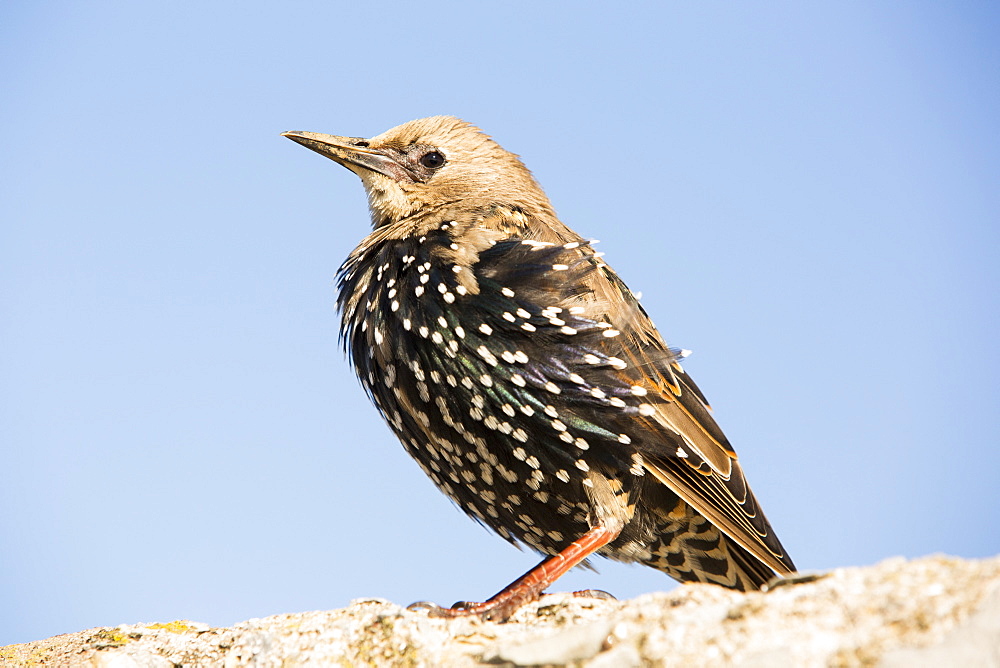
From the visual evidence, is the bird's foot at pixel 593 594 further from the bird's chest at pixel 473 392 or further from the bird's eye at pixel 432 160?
the bird's eye at pixel 432 160

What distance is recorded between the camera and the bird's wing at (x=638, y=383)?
3.95m

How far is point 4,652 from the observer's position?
144 inches

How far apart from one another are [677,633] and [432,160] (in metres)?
3.51

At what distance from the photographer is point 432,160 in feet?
17.1

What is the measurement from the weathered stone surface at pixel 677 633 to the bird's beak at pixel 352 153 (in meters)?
2.70

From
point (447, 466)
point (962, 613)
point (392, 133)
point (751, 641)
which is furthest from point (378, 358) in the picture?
point (962, 613)

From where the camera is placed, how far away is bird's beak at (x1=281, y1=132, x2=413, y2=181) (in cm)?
517

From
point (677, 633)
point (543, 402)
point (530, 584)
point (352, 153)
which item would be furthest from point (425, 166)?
point (677, 633)

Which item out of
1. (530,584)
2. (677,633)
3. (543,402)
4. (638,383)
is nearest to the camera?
(677,633)

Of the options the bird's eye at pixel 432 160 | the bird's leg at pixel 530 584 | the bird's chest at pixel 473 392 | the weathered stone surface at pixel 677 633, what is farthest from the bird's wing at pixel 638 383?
the bird's eye at pixel 432 160

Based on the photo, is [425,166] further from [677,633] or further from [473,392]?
[677,633]

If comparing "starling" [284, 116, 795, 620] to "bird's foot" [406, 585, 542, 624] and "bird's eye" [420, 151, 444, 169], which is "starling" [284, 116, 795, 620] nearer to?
"bird's foot" [406, 585, 542, 624]

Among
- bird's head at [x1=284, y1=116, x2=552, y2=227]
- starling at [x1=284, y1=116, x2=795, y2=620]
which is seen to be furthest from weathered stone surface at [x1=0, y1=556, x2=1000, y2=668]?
bird's head at [x1=284, y1=116, x2=552, y2=227]

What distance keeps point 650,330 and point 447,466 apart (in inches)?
50.0
